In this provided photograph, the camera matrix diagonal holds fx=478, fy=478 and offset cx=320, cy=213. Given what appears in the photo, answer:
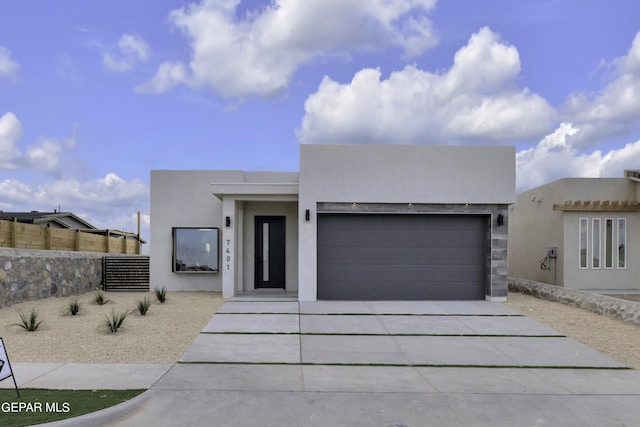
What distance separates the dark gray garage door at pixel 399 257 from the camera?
1308cm

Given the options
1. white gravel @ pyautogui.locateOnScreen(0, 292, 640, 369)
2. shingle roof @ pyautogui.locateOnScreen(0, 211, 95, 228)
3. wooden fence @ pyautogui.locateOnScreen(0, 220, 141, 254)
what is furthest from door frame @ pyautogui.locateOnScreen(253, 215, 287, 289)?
shingle roof @ pyautogui.locateOnScreen(0, 211, 95, 228)

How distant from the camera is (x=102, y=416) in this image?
478cm

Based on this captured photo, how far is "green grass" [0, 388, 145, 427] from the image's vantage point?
15.3 feet

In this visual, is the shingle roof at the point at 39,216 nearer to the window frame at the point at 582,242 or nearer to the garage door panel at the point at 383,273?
the garage door panel at the point at 383,273

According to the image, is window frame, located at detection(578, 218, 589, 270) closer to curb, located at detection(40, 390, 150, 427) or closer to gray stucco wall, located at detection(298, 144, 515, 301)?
gray stucco wall, located at detection(298, 144, 515, 301)

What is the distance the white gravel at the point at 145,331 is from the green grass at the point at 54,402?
154cm

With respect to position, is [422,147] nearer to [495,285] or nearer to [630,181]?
[495,285]

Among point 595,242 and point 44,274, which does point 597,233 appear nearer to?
point 595,242

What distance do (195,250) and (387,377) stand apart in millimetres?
9933

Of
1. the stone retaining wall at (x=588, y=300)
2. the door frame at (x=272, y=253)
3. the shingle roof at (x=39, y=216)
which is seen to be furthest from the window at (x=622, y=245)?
the shingle roof at (x=39, y=216)

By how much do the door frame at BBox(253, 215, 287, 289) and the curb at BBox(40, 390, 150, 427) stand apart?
9541 millimetres

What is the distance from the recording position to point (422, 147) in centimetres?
1292

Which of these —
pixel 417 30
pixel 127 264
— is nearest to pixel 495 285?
pixel 417 30

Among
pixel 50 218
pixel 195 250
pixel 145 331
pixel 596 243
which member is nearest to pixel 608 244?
pixel 596 243
